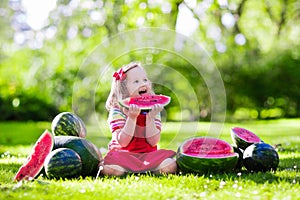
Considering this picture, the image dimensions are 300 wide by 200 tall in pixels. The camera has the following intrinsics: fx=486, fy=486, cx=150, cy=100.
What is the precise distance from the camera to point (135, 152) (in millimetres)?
5508

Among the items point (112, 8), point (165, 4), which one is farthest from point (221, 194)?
point (112, 8)

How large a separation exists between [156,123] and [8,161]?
2231 mm

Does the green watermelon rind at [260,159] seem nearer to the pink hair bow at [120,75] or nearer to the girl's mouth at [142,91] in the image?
the girl's mouth at [142,91]

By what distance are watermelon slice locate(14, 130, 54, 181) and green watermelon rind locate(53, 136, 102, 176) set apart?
10cm

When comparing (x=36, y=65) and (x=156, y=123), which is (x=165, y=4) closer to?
(x=36, y=65)

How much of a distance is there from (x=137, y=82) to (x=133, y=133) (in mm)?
590

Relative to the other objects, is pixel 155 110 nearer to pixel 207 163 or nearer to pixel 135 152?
pixel 135 152

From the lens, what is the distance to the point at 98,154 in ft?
16.9

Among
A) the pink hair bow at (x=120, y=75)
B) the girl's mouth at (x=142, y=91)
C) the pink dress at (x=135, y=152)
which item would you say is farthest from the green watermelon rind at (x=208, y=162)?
the pink hair bow at (x=120, y=75)

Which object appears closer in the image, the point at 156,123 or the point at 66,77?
the point at 156,123

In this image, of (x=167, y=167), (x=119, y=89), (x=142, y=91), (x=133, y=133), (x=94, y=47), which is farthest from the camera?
(x=94, y=47)

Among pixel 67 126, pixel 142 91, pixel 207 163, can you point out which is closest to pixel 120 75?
pixel 142 91

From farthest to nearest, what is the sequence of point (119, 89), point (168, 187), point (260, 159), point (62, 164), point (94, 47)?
point (94, 47) → point (119, 89) → point (260, 159) → point (62, 164) → point (168, 187)

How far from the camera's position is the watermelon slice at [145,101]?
5.11 meters
